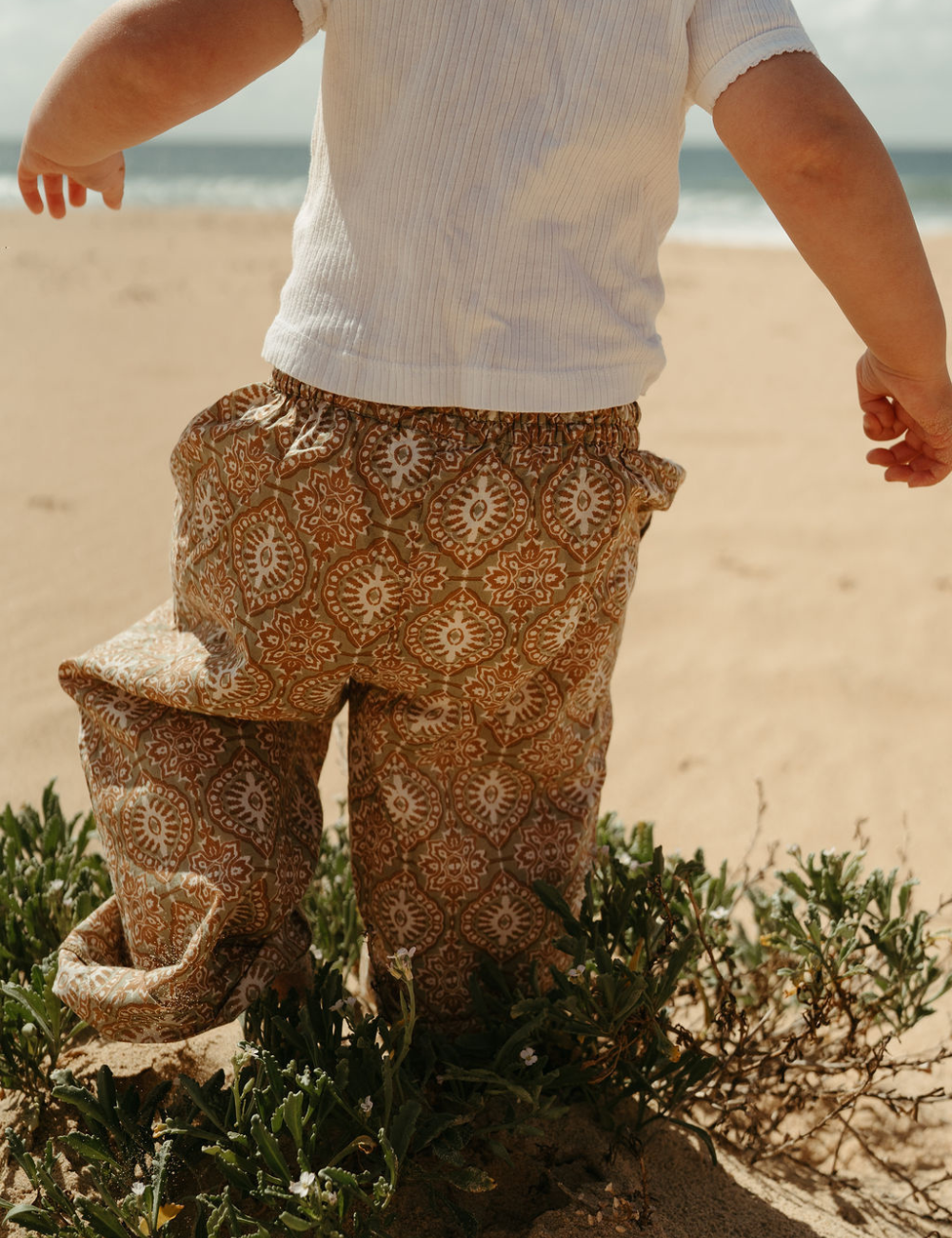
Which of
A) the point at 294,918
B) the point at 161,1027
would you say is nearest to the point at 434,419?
the point at 294,918

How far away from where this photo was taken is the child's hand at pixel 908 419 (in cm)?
137

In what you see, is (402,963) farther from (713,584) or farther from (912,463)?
(713,584)

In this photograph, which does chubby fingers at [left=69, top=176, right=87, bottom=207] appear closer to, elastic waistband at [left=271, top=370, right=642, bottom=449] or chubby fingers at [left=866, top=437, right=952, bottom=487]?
elastic waistband at [left=271, top=370, right=642, bottom=449]

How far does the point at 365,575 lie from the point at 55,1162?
3.23ft

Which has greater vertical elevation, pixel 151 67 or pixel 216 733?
pixel 151 67

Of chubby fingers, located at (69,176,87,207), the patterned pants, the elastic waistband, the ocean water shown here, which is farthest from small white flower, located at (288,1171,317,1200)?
the ocean water

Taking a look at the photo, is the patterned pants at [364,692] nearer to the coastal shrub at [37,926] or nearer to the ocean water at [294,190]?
the coastal shrub at [37,926]

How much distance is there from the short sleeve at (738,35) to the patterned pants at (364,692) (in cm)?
39

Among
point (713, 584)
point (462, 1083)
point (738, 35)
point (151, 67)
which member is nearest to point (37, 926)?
point (462, 1083)

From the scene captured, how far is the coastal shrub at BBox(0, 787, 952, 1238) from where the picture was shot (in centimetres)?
141

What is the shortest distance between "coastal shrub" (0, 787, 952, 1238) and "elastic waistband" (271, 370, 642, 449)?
634 mm

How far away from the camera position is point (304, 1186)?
1298 mm

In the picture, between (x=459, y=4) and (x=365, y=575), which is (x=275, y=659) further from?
(x=459, y=4)

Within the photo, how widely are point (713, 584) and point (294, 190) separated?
29.8 m
